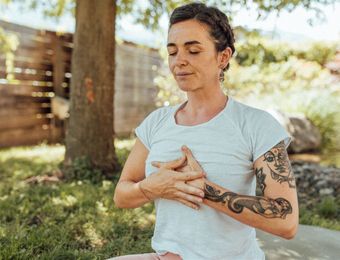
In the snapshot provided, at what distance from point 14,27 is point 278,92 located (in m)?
6.21

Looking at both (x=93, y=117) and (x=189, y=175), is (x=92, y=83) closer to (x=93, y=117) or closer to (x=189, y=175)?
(x=93, y=117)

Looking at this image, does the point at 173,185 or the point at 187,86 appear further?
the point at 187,86

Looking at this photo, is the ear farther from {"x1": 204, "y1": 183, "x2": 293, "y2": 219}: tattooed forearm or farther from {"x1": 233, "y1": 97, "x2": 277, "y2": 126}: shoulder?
{"x1": 204, "y1": 183, "x2": 293, "y2": 219}: tattooed forearm

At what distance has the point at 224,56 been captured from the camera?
188 centimetres

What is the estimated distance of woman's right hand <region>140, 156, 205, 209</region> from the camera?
163 cm

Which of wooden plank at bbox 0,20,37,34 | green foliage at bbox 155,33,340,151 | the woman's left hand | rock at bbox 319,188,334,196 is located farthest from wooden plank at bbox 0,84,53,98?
the woman's left hand

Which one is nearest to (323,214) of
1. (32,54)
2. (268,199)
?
(268,199)

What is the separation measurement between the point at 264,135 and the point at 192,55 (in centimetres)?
45

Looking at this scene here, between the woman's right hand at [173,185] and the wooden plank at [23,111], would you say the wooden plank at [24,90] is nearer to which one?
the wooden plank at [23,111]

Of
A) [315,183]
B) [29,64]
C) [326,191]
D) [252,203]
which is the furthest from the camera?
[29,64]

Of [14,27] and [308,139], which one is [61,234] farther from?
[308,139]

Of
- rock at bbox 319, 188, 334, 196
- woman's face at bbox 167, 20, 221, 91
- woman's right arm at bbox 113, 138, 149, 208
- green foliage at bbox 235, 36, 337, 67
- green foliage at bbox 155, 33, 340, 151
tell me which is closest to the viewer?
woman's face at bbox 167, 20, 221, 91

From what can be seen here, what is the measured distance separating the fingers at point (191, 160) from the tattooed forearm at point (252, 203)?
0.28 ft

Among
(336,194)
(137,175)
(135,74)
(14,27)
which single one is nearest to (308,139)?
(336,194)
